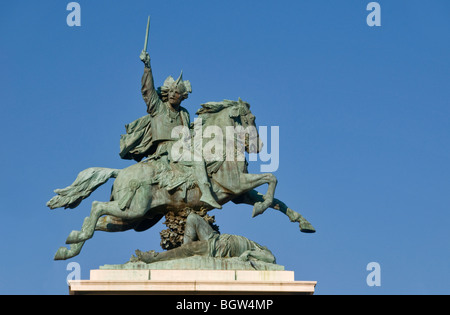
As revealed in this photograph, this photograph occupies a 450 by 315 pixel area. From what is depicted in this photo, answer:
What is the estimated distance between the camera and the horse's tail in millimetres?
24203

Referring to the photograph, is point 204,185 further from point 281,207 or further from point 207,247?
point 281,207

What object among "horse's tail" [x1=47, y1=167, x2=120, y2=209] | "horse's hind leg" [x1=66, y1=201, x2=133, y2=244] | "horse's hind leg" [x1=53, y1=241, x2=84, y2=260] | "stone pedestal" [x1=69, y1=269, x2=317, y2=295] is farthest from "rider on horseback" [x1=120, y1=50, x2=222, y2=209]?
"stone pedestal" [x1=69, y1=269, x2=317, y2=295]

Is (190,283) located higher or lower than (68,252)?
lower

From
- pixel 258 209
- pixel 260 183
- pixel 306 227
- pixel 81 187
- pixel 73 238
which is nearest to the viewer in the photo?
pixel 73 238

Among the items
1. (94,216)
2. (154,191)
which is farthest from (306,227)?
(94,216)

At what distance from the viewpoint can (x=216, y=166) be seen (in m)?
24.1

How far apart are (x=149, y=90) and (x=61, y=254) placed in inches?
156

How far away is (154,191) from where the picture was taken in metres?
23.9

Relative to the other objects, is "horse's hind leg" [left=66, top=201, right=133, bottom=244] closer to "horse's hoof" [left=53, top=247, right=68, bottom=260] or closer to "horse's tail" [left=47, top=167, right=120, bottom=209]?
"horse's hoof" [left=53, top=247, right=68, bottom=260]

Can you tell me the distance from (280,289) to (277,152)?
354 cm

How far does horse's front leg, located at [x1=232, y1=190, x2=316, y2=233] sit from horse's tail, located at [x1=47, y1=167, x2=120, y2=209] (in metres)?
2.81
